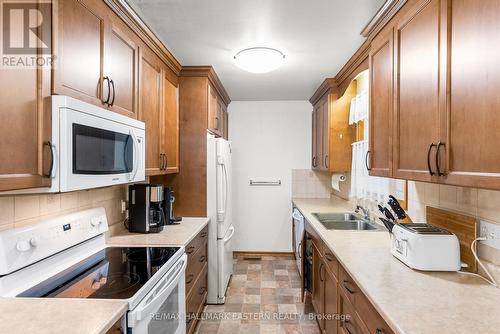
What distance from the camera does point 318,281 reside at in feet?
7.94

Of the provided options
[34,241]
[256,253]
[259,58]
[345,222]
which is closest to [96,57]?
[34,241]

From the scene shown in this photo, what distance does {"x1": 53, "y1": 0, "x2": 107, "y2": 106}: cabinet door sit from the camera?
1299mm

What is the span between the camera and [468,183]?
41.9 inches

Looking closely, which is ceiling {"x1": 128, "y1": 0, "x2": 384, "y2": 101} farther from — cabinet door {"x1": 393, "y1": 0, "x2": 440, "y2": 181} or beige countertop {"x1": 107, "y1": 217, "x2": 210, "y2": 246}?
beige countertop {"x1": 107, "y1": 217, "x2": 210, "y2": 246}

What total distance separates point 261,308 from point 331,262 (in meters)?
1.27

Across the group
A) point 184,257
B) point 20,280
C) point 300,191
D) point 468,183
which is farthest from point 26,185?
point 300,191

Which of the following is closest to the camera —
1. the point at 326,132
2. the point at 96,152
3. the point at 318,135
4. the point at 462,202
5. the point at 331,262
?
the point at 96,152

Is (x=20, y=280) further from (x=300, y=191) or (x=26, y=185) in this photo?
(x=300, y=191)

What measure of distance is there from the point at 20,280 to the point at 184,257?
870 mm

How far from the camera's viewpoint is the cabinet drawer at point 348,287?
1.48 meters

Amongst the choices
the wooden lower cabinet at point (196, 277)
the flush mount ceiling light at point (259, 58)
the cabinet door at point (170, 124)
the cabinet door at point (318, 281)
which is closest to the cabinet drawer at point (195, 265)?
the wooden lower cabinet at point (196, 277)

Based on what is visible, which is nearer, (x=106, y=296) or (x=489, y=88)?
(x=489, y=88)

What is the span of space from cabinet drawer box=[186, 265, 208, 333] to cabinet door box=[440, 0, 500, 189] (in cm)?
193

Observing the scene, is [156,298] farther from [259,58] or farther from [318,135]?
[318,135]
